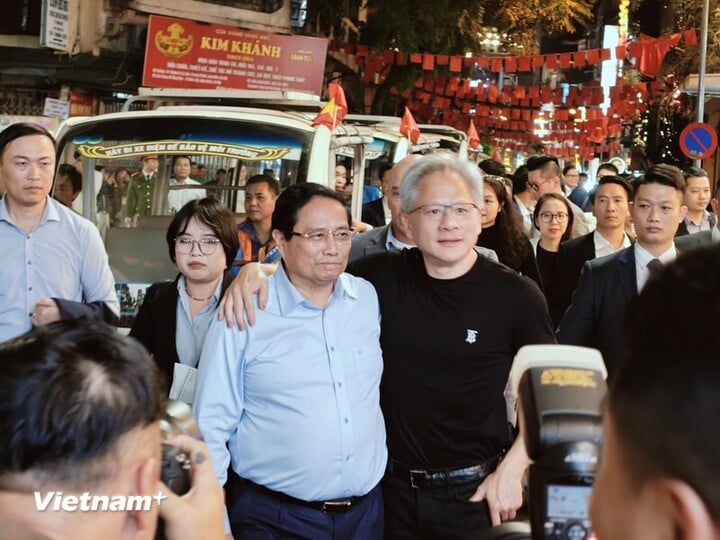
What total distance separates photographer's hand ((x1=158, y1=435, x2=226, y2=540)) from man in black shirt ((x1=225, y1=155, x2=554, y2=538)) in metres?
1.65

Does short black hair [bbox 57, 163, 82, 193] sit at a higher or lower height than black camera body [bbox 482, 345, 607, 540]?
higher

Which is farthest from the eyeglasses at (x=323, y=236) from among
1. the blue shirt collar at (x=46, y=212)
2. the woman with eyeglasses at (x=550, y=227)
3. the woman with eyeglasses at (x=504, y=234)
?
the woman with eyeglasses at (x=550, y=227)

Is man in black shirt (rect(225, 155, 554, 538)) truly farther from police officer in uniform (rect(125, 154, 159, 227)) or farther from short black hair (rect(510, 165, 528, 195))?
short black hair (rect(510, 165, 528, 195))

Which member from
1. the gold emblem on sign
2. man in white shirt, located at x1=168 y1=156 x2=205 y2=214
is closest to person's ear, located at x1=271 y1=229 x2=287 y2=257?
man in white shirt, located at x1=168 y1=156 x2=205 y2=214

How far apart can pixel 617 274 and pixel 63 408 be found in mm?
3573

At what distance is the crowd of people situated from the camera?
89 centimetres

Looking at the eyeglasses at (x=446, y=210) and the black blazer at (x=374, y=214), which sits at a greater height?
the black blazer at (x=374, y=214)

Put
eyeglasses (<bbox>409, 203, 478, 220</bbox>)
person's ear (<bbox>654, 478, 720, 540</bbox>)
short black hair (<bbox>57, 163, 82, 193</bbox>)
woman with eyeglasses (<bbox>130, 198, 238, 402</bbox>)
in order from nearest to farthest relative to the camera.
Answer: person's ear (<bbox>654, 478, 720, 540</bbox>)
eyeglasses (<bbox>409, 203, 478, 220</bbox>)
woman with eyeglasses (<bbox>130, 198, 238, 402</bbox>)
short black hair (<bbox>57, 163, 82, 193</bbox>)

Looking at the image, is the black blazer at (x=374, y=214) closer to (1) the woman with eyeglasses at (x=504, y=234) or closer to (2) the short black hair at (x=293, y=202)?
(1) the woman with eyeglasses at (x=504, y=234)

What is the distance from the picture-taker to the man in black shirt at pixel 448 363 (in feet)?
10.5

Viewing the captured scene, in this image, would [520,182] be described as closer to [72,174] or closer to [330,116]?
[330,116]

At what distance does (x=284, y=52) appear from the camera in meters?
16.5

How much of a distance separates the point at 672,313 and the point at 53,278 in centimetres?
377

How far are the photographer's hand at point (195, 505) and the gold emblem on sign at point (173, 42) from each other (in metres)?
14.7
